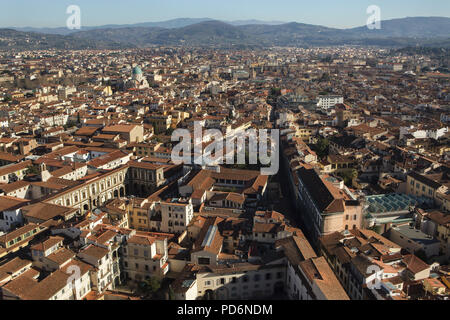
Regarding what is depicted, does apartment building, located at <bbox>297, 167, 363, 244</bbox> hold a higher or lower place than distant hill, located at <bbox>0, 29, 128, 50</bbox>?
lower

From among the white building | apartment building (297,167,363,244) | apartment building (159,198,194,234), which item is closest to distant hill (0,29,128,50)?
the white building

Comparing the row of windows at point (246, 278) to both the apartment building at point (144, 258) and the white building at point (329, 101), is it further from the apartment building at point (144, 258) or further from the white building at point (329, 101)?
the white building at point (329, 101)

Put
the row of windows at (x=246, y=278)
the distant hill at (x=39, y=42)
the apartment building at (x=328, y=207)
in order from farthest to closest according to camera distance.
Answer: the distant hill at (x=39, y=42) → the apartment building at (x=328, y=207) → the row of windows at (x=246, y=278)

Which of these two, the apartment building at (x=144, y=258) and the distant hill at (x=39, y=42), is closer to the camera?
the apartment building at (x=144, y=258)

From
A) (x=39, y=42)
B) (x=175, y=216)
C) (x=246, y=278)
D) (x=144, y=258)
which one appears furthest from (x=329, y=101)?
(x=39, y=42)

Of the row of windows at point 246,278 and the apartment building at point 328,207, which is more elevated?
the apartment building at point 328,207

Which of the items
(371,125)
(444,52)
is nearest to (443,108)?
(371,125)

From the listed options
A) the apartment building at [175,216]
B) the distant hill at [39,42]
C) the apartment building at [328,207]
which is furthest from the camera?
the distant hill at [39,42]

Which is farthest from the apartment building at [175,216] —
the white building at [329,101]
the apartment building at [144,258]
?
the white building at [329,101]

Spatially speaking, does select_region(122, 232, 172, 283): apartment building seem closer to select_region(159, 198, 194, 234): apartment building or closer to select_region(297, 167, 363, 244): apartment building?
select_region(159, 198, 194, 234): apartment building

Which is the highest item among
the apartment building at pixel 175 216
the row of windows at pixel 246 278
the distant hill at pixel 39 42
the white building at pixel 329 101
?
the distant hill at pixel 39 42

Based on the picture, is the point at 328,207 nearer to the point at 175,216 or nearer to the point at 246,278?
the point at 246,278

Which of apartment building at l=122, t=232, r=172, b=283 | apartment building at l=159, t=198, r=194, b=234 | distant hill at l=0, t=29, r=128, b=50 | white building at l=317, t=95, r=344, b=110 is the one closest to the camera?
apartment building at l=122, t=232, r=172, b=283
